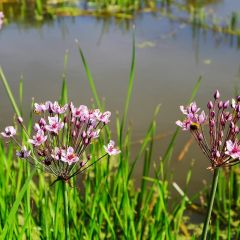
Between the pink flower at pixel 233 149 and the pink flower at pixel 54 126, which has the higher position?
the pink flower at pixel 54 126

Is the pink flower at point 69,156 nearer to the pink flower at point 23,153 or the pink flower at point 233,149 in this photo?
the pink flower at point 23,153

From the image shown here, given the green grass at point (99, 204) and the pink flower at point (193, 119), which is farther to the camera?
the green grass at point (99, 204)

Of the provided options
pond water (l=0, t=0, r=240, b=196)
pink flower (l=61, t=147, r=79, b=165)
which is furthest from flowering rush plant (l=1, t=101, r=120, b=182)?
pond water (l=0, t=0, r=240, b=196)

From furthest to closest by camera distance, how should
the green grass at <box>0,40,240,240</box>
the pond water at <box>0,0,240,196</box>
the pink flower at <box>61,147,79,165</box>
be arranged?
the pond water at <box>0,0,240,196</box>
the green grass at <box>0,40,240,240</box>
the pink flower at <box>61,147,79,165</box>

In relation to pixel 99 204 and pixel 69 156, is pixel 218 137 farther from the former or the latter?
pixel 99 204

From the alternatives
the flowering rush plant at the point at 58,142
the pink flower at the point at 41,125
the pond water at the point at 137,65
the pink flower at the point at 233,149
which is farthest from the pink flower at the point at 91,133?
the pond water at the point at 137,65

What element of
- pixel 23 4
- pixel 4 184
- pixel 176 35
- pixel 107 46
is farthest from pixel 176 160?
pixel 23 4

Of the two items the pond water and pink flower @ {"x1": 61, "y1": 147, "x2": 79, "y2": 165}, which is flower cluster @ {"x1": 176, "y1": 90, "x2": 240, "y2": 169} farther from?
the pond water

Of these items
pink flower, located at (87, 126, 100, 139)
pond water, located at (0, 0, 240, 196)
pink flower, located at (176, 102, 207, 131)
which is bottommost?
pond water, located at (0, 0, 240, 196)

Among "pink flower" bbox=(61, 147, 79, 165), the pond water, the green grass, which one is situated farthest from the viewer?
the pond water

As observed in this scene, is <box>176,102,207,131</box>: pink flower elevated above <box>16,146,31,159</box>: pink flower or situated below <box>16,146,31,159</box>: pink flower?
above
